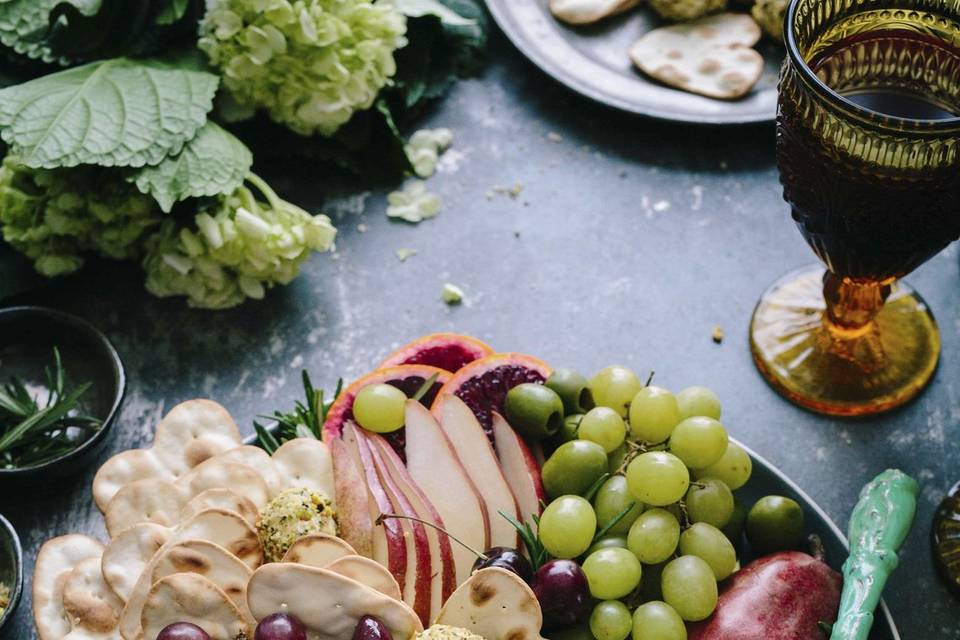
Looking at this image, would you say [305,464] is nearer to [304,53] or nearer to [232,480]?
[232,480]

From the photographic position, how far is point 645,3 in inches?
59.2

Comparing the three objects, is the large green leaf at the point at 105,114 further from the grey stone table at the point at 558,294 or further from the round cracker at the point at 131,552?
the round cracker at the point at 131,552

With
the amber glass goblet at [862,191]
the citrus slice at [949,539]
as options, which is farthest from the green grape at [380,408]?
the citrus slice at [949,539]

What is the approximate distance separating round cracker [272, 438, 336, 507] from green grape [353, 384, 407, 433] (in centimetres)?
5

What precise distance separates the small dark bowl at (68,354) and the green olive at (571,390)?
0.51 metres

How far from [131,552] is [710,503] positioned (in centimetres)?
53

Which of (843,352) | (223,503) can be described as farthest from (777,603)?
(223,503)

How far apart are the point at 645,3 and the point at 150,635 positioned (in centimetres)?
114

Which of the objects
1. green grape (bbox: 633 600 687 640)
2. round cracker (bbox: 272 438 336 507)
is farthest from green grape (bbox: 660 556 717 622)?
round cracker (bbox: 272 438 336 507)

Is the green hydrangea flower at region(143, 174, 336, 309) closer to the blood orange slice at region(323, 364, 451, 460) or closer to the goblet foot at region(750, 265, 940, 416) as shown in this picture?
the blood orange slice at region(323, 364, 451, 460)

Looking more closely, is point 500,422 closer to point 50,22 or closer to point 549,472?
point 549,472

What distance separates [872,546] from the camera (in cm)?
90

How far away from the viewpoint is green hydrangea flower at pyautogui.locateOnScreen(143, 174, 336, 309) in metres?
1.22

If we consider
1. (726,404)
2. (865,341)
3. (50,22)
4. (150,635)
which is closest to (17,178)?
(50,22)
